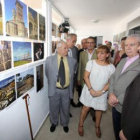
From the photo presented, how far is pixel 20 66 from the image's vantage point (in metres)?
1.42

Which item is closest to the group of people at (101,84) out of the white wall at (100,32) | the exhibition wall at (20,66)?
the exhibition wall at (20,66)

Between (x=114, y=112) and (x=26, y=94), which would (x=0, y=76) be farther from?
(x=114, y=112)

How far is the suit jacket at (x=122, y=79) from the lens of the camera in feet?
3.86

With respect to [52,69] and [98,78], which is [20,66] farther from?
[98,78]

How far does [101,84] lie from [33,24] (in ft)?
4.21

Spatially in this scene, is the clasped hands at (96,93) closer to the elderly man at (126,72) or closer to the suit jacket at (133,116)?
the elderly man at (126,72)

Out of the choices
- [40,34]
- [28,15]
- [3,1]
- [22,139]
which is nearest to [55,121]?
[22,139]

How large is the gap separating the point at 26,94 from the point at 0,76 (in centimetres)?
55

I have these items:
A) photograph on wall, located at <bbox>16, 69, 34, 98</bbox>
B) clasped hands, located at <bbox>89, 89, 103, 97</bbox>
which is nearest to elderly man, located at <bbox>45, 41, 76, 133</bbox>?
photograph on wall, located at <bbox>16, 69, 34, 98</bbox>

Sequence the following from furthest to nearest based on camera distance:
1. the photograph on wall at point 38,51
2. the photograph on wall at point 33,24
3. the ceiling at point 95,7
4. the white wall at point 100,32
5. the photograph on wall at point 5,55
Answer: the white wall at point 100,32
the ceiling at point 95,7
the photograph on wall at point 38,51
the photograph on wall at point 33,24
the photograph on wall at point 5,55

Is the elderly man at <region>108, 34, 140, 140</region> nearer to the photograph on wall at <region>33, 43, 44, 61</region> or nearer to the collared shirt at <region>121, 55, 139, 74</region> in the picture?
the collared shirt at <region>121, 55, 139, 74</region>

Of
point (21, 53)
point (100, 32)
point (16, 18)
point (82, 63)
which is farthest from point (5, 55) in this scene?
point (100, 32)

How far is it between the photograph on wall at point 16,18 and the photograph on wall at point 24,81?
1.53ft

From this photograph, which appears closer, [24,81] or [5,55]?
[5,55]
